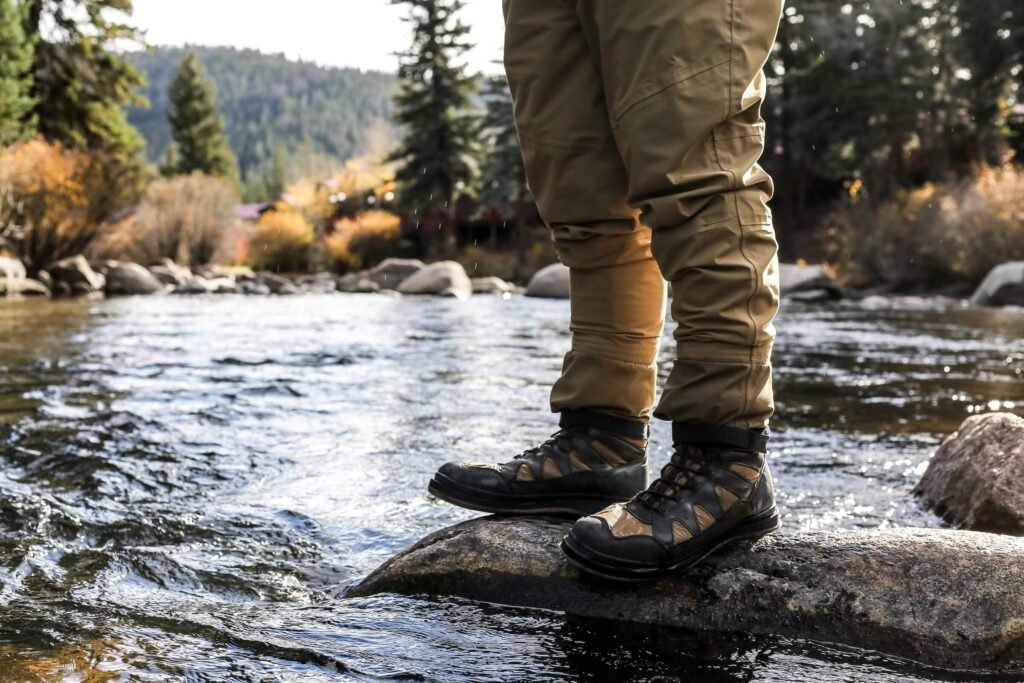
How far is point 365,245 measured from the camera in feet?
116

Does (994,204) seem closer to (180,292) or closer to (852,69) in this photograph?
(852,69)

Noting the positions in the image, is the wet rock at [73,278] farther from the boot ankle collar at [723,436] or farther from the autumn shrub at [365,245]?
the boot ankle collar at [723,436]

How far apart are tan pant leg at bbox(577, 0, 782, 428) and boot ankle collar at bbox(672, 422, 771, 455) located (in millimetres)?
14

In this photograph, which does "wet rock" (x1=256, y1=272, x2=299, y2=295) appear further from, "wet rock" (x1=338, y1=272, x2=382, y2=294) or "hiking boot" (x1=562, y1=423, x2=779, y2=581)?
"hiking boot" (x1=562, y1=423, x2=779, y2=581)

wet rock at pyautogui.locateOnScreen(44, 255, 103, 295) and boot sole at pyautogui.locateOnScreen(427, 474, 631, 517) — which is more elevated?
boot sole at pyautogui.locateOnScreen(427, 474, 631, 517)

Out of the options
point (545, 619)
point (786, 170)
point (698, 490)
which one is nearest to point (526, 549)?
point (545, 619)

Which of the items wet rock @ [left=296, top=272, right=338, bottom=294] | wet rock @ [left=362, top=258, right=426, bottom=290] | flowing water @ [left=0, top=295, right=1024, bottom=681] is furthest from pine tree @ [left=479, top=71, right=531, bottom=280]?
flowing water @ [left=0, top=295, right=1024, bottom=681]

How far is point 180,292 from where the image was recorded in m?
20.2

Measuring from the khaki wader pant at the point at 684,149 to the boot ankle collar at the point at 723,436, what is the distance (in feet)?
0.04

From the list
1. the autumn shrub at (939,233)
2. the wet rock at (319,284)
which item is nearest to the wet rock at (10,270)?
the wet rock at (319,284)

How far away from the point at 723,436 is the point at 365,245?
3436cm

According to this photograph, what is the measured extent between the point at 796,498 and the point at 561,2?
1.52 meters

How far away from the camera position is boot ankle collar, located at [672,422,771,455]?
171cm

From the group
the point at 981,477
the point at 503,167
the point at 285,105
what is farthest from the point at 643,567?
the point at 285,105
